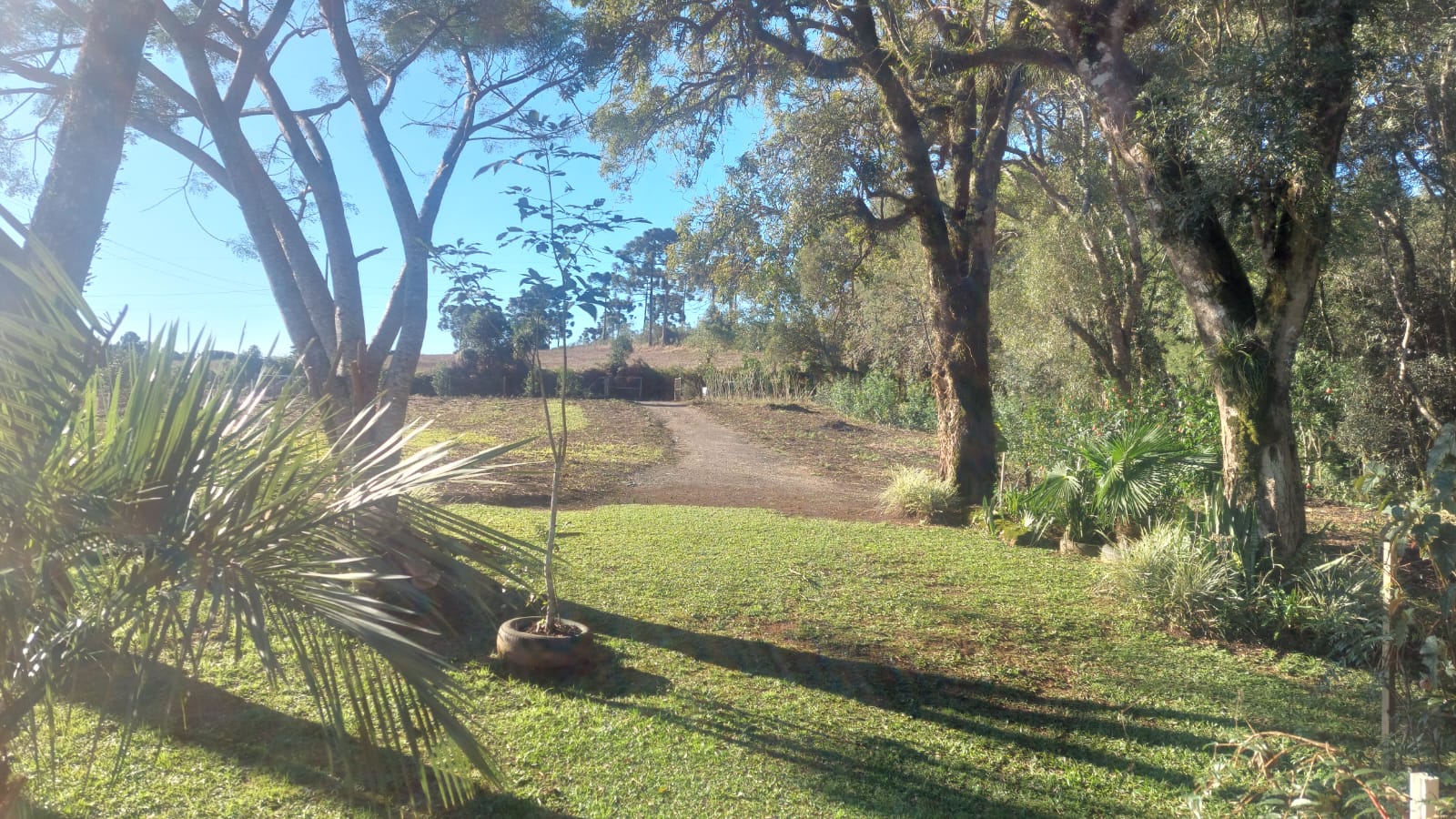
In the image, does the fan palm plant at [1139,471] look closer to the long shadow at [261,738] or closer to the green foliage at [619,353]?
the long shadow at [261,738]

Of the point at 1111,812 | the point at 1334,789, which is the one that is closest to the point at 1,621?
the point at 1334,789

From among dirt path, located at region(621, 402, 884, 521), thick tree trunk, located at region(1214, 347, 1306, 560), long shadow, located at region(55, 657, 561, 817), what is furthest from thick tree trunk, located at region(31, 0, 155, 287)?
dirt path, located at region(621, 402, 884, 521)

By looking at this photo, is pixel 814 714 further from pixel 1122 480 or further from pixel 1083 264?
pixel 1083 264

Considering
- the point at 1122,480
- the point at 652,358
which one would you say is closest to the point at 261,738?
the point at 1122,480

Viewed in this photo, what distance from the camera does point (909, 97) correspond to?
1062 cm

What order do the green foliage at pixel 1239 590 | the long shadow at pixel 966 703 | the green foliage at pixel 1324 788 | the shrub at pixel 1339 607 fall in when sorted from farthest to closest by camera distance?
1. the green foliage at pixel 1239 590
2. the shrub at pixel 1339 607
3. the long shadow at pixel 966 703
4. the green foliage at pixel 1324 788

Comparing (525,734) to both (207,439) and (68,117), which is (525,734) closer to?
(207,439)

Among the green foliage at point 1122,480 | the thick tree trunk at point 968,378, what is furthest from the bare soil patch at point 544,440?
the green foliage at point 1122,480

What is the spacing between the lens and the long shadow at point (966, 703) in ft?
13.7

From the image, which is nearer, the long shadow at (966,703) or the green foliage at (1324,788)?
the green foliage at (1324,788)

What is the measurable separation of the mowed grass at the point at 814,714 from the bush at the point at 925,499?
3.48 m

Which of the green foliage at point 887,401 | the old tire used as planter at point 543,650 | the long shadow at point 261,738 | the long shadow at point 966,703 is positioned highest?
the green foliage at point 887,401

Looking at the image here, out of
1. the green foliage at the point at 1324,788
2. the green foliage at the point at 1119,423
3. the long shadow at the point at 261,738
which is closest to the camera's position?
the green foliage at the point at 1324,788

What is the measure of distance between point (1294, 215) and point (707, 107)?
6.51 m
